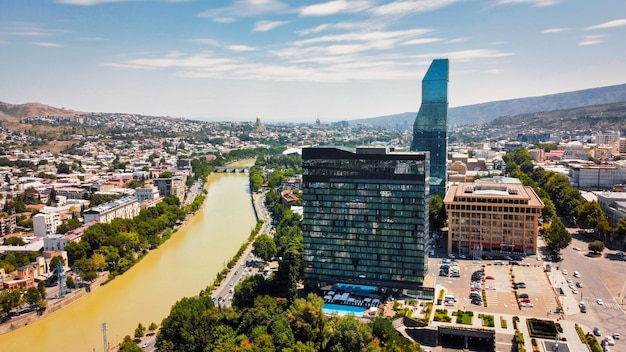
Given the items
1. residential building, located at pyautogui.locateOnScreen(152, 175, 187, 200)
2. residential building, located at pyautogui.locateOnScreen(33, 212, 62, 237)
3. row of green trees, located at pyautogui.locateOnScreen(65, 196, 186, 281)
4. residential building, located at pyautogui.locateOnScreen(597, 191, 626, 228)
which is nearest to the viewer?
row of green trees, located at pyautogui.locateOnScreen(65, 196, 186, 281)

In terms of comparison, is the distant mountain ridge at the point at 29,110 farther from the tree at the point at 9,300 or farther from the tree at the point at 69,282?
the tree at the point at 9,300

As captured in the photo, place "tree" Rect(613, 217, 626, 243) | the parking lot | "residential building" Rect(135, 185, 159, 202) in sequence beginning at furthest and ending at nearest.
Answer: "residential building" Rect(135, 185, 159, 202)
"tree" Rect(613, 217, 626, 243)
the parking lot

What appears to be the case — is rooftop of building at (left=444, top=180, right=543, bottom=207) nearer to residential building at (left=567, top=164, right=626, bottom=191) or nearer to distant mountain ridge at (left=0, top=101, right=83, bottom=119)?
residential building at (left=567, top=164, right=626, bottom=191)

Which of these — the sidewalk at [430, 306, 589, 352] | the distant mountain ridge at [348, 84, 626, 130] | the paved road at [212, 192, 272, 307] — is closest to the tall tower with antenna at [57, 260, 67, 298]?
the paved road at [212, 192, 272, 307]

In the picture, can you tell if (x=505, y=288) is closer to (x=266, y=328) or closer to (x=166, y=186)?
(x=266, y=328)

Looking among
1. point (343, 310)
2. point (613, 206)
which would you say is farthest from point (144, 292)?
point (613, 206)

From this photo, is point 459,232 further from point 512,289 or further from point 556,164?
point 556,164

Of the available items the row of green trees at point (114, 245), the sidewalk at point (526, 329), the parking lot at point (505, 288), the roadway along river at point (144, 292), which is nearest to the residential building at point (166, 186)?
the roadway along river at point (144, 292)
